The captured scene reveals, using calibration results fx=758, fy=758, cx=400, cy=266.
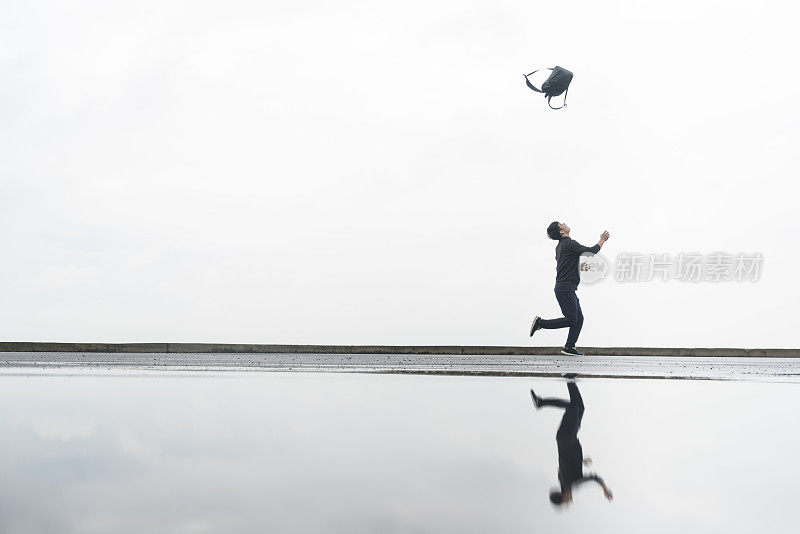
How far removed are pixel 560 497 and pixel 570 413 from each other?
226cm

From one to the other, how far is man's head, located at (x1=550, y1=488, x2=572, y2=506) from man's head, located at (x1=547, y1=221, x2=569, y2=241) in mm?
9750

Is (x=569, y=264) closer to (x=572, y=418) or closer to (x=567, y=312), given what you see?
(x=567, y=312)

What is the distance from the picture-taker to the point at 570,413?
14.2 feet

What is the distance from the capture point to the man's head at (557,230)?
11.7 metres

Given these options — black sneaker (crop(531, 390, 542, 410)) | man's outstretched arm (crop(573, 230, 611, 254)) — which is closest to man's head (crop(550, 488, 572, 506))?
black sneaker (crop(531, 390, 542, 410))

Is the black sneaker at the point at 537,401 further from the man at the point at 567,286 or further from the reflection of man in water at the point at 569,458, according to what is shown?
the man at the point at 567,286

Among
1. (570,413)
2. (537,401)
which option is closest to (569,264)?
(537,401)

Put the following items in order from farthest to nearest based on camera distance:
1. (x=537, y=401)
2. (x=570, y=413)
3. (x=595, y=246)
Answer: (x=595, y=246), (x=537, y=401), (x=570, y=413)

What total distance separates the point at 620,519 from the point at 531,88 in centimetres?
955

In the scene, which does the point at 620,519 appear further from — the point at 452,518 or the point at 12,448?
the point at 12,448

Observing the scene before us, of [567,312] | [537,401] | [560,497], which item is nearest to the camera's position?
[560,497]

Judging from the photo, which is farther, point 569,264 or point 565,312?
point 565,312

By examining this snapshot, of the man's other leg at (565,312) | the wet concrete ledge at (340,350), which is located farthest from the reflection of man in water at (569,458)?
the wet concrete ledge at (340,350)

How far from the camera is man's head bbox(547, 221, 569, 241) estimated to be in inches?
462
